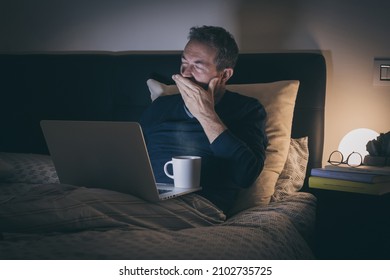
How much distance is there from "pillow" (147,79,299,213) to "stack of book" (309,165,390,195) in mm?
140

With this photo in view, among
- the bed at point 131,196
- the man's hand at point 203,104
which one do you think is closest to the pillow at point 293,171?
the bed at point 131,196

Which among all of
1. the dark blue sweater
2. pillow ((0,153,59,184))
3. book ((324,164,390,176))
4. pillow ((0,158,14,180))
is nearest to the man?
the dark blue sweater

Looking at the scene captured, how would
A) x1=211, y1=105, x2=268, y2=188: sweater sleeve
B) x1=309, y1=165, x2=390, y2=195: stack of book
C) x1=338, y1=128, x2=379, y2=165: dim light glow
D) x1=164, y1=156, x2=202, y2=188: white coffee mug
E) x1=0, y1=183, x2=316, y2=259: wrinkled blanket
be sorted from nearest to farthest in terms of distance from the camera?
x1=0, y1=183, x2=316, y2=259: wrinkled blanket, x1=164, y1=156, x2=202, y2=188: white coffee mug, x1=211, y1=105, x2=268, y2=188: sweater sleeve, x1=309, y1=165, x2=390, y2=195: stack of book, x1=338, y1=128, x2=379, y2=165: dim light glow

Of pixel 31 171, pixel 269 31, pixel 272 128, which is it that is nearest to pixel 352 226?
pixel 272 128

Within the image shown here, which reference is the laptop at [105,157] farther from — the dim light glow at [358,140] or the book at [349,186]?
the dim light glow at [358,140]

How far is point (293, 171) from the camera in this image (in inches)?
76.7

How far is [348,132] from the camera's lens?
2.24 m

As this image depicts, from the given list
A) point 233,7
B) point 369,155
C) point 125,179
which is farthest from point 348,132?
point 125,179

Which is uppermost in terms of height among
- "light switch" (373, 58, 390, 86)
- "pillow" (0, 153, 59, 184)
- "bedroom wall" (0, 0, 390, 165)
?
"bedroom wall" (0, 0, 390, 165)

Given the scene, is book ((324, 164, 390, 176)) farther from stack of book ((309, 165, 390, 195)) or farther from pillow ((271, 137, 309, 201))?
pillow ((271, 137, 309, 201))

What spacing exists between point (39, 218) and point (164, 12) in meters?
1.49

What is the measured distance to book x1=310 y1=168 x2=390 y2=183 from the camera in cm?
172

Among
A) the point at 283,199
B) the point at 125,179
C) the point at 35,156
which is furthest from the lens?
the point at 35,156
